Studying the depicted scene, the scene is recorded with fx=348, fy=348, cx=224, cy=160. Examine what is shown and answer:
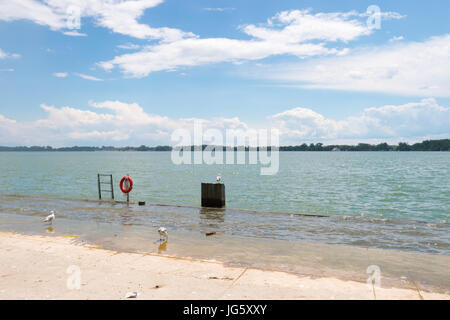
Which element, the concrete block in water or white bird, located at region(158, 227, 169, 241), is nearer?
white bird, located at region(158, 227, 169, 241)

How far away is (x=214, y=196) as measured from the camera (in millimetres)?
17125

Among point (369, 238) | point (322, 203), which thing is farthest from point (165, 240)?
point (322, 203)

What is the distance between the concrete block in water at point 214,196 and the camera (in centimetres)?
1703

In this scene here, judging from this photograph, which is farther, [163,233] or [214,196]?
[214,196]

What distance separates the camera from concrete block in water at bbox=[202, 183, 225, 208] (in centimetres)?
1703

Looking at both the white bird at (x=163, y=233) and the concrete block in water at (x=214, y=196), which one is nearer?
the white bird at (x=163, y=233)

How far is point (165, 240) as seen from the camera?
952 centimetres
